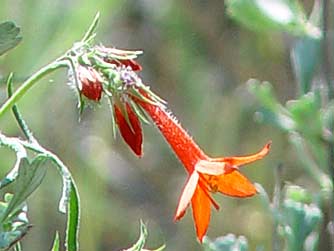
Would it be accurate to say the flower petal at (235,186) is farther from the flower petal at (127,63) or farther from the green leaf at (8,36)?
the green leaf at (8,36)

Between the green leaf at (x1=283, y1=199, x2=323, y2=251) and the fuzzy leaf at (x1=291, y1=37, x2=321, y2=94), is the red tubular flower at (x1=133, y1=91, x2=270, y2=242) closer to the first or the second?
the green leaf at (x1=283, y1=199, x2=323, y2=251)

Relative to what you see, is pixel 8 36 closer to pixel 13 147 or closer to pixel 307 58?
pixel 13 147

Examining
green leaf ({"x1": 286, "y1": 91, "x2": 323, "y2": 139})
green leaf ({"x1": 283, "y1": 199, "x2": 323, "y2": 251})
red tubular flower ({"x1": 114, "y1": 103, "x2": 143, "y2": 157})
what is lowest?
red tubular flower ({"x1": 114, "y1": 103, "x2": 143, "y2": 157})

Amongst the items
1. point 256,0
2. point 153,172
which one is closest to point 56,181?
point 153,172

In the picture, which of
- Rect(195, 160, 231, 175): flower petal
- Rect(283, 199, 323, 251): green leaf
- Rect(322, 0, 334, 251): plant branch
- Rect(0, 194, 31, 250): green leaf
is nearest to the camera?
Rect(0, 194, 31, 250): green leaf

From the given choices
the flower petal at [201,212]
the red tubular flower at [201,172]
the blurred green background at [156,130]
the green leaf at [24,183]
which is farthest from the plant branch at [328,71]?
the blurred green background at [156,130]

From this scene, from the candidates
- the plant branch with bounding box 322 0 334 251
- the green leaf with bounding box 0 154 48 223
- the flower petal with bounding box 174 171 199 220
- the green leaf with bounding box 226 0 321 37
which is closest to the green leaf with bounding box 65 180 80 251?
the green leaf with bounding box 0 154 48 223
